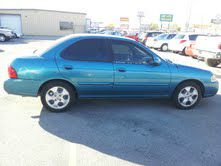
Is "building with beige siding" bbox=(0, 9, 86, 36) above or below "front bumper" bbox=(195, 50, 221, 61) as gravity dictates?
above

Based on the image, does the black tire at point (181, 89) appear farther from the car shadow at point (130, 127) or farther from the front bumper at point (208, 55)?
the front bumper at point (208, 55)

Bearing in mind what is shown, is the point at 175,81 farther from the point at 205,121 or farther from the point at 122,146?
the point at 122,146

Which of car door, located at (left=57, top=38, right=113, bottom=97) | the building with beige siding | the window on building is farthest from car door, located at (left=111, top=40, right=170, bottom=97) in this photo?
the window on building

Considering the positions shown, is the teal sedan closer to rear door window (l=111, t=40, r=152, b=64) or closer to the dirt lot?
rear door window (l=111, t=40, r=152, b=64)

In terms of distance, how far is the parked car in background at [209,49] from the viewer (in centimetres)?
955

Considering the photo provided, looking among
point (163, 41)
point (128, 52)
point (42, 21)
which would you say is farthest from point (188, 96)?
point (42, 21)

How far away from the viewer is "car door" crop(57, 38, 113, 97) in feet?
14.5

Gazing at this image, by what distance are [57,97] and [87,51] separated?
1107 millimetres

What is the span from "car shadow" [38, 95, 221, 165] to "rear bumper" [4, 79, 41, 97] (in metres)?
0.55

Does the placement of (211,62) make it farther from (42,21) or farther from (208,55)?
(42,21)

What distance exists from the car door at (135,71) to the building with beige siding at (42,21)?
32.7m

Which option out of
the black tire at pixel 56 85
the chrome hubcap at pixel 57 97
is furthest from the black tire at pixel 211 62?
the chrome hubcap at pixel 57 97

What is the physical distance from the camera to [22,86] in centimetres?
433

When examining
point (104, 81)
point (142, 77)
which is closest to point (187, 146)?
point (142, 77)
